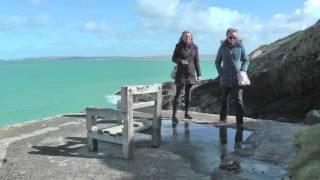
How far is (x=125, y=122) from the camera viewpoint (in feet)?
29.5

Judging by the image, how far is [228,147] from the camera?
1018cm

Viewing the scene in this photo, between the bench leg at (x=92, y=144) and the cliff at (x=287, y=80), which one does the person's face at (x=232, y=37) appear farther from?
the cliff at (x=287, y=80)

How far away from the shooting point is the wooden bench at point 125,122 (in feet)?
29.5

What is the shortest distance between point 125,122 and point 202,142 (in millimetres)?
2282

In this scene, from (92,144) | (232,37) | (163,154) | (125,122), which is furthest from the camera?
(232,37)

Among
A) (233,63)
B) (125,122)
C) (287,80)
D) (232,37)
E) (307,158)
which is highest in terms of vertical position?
(232,37)

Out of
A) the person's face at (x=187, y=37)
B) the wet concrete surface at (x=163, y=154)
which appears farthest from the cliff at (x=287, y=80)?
the person's face at (x=187, y=37)

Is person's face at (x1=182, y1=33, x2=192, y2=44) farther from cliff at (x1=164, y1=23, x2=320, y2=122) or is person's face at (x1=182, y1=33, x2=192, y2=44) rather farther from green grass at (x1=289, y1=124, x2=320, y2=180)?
cliff at (x1=164, y1=23, x2=320, y2=122)

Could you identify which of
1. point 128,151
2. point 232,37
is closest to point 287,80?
point 232,37

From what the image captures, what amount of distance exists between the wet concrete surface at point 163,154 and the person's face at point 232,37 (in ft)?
6.72

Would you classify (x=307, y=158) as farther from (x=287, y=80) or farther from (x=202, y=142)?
(x=287, y=80)

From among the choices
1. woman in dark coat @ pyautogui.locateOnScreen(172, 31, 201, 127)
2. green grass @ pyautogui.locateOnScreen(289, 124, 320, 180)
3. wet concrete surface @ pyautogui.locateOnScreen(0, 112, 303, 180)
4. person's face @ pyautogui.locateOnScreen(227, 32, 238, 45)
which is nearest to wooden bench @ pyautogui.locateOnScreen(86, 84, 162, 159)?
wet concrete surface @ pyautogui.locateOnScreen(0, 112, 303, 180)

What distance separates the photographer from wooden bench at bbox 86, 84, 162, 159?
8.98m

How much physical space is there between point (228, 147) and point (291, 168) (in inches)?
78.5
